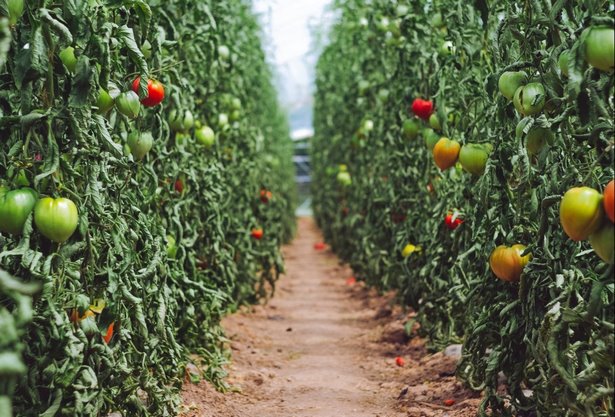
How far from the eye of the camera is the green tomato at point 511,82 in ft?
7.41

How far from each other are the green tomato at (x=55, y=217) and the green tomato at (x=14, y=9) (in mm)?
435

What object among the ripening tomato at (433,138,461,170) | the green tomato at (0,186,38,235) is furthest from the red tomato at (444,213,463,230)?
the green tomato at (0,186,38,235)

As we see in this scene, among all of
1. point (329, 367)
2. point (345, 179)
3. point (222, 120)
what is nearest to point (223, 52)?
point (222, 120)

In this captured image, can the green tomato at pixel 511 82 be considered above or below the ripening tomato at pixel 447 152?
above

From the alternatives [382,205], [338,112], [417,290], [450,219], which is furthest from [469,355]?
[338,112]

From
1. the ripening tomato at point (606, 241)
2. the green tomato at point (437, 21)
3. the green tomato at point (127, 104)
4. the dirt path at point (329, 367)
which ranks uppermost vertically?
the green tomato at point (437, 21)

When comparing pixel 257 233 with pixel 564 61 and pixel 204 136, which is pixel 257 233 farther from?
pixel 564 61

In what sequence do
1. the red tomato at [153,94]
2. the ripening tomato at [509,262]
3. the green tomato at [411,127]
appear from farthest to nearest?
the green tomato at [411,127]
the red tomato at [153,94]
the ripening tomato at [509,262]

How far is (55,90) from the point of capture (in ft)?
6.52

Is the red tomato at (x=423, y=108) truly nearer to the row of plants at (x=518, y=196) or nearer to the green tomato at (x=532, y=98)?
the row of plants at (x=518, y=196)

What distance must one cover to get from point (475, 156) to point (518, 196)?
524mm

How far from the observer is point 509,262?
2393 millimetres

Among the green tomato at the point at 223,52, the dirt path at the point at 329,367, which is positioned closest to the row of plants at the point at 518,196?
the dirt path at the point at 329,367

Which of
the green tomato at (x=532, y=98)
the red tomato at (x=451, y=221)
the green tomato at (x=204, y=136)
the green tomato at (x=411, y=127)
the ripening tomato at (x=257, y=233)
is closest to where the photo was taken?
the green tomato at (x=532, y=98)
